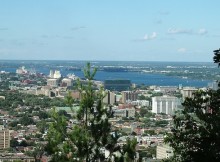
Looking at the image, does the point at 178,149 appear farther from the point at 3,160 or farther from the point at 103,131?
the point at 3,160

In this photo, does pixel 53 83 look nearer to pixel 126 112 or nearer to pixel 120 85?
pixel 120 85

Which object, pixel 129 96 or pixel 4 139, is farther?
pixel 129 96

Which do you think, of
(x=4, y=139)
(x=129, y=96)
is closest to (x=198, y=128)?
(x=4, y=139)

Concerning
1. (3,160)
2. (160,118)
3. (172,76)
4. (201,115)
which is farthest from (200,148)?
(172,76)

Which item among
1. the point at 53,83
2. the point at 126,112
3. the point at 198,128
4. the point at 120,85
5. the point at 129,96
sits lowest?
the point at 126,112

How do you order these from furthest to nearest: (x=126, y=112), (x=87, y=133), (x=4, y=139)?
(x=126, y=112), (x=4, y=139), (x=87, y=133)

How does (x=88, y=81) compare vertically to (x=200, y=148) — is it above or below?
above

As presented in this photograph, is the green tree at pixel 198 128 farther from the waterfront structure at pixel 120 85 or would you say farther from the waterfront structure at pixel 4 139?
the waterfront structure at pixel 120 85
